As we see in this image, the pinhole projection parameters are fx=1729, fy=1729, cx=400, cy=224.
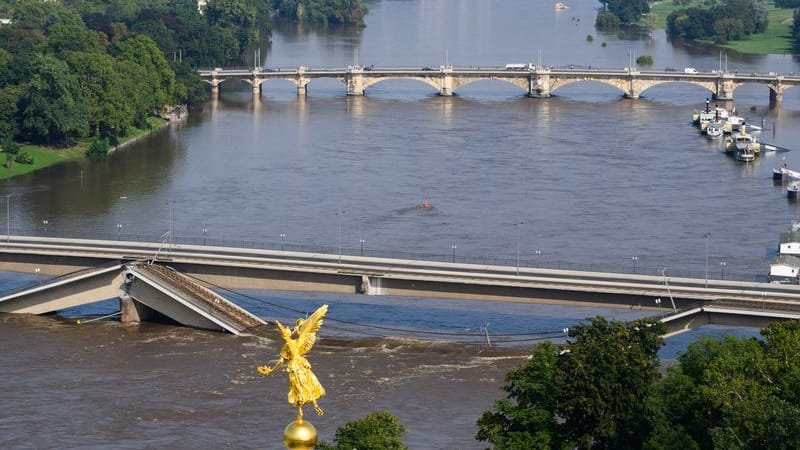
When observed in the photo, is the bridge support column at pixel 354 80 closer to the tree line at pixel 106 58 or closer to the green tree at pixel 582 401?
the tree line at pixel 106 58

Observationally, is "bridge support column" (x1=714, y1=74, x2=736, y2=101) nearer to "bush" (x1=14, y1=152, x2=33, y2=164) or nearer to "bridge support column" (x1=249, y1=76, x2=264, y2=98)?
"bridge support column" (x1=249, y1=76, x2=264, y2=98)

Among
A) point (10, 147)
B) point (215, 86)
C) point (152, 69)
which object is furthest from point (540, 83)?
point (10, 147)

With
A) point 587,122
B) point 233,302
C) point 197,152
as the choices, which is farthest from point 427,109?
point 233,302

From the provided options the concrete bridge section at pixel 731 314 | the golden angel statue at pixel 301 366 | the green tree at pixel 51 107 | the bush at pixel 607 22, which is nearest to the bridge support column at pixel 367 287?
the concrete bridge section at pixel 731 314

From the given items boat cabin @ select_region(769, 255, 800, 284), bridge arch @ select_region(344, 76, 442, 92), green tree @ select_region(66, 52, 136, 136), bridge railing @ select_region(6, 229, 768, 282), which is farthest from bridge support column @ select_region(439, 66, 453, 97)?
boat cabin @ select_region(769, 255, 800, 284)

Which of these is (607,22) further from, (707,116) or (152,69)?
(152,69)

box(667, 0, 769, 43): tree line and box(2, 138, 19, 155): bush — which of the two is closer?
box(2, 138, 19, 155): bush
